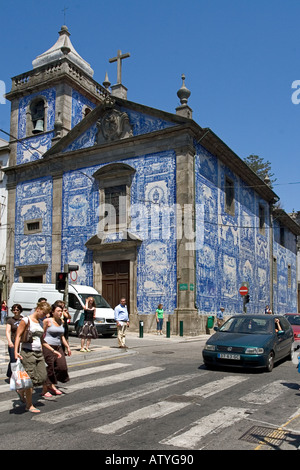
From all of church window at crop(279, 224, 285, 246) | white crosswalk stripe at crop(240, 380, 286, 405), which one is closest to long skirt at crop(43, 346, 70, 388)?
white crosswalk stripe at crop(240, 380, 286, 405)

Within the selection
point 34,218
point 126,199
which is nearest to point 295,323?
point 126,199

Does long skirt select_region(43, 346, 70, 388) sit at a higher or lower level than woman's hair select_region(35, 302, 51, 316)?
lower

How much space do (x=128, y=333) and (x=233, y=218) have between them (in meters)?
9.97

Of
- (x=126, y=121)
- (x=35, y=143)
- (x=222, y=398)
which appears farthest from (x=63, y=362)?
(x=35, y=143)

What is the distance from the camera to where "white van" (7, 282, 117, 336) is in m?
20.0

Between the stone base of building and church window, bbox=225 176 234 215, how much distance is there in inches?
294

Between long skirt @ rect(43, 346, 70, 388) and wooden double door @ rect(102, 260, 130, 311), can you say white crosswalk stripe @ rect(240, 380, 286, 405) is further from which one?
wooden double door @ rect(102, 260, 130, 311)

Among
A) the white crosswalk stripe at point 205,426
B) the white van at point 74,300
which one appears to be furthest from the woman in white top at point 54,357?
the white van at point 74,300

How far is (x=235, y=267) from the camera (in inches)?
1100

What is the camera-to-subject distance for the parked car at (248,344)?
10.4 meters

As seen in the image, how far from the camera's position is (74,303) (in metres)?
20.8

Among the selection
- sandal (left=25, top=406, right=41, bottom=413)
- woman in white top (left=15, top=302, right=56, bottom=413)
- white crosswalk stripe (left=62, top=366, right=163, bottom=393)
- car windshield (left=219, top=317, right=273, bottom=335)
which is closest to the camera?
sandal (left=25, top=406, right=41, bottom=413)

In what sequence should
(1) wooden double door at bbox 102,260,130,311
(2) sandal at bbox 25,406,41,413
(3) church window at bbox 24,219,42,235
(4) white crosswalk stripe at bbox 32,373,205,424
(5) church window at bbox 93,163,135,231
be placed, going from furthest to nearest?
(3) church window at bbox 24,219,42,235 < (5) church window at bbox 93,163,135,231 < (1) wooden double door at bbox 102,260,130,311 < (2) sandal at bbox 25,406,41,413 < (4) white crosswalk stripe at bbox 32,373,205,424
